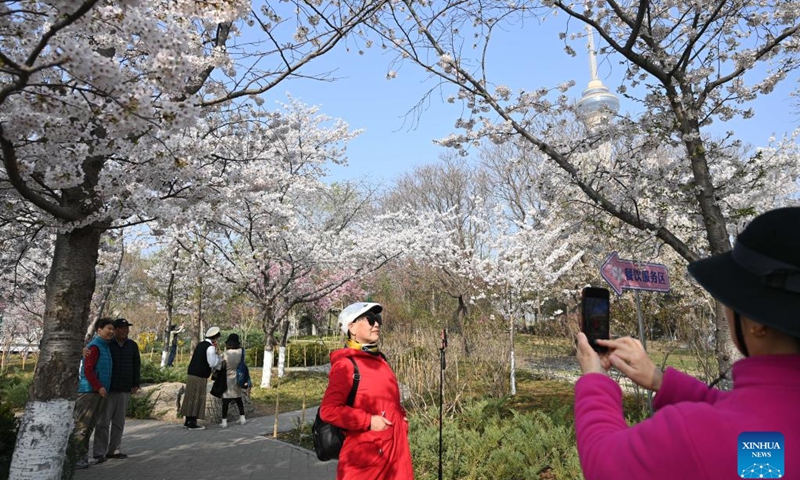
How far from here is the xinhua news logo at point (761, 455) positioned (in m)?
0.88

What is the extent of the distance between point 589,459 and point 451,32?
5968mm

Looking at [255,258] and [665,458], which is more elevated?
[255,258]

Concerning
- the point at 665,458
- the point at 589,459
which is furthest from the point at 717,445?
the point at 589,459

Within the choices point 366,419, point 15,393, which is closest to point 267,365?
point 15,393

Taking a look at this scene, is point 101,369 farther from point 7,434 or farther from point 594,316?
point 594,316

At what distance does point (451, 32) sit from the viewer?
618 centimetres

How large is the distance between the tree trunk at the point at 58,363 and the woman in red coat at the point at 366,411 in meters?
2.62

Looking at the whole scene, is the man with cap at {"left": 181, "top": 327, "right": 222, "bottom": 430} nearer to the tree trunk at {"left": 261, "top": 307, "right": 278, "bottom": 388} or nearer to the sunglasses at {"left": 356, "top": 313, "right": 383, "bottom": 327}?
the tree trunk at {"left": 261, "top": 307, "right": 278, "bottom": 388}

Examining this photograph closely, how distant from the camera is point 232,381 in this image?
31.4 feet

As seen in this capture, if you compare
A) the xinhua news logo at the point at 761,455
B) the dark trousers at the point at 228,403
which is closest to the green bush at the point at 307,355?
the dark trousers at the point at 228,403

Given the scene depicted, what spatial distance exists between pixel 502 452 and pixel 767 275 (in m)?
4.87

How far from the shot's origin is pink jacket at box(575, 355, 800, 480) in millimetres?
899

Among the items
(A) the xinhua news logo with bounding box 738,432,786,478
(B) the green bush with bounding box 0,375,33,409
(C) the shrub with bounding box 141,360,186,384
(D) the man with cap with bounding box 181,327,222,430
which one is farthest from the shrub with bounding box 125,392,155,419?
(A) the xinhua news logo with bounding box 738,432,786,478

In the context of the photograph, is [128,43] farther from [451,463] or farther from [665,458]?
[451,463]
